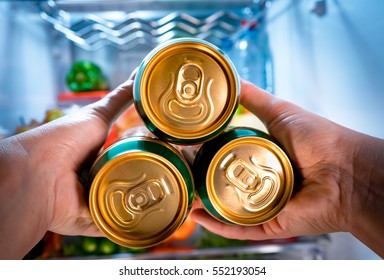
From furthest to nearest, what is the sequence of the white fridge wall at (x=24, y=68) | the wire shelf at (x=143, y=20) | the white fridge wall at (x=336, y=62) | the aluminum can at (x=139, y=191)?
the wire shelf at (x=143, y=20)
the white fridge wall at (x=24, y=68)
the white fridge wall at (x=336, y=62)
the aluminum can at (x=139, y=191)

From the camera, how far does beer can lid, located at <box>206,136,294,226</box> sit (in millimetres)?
603

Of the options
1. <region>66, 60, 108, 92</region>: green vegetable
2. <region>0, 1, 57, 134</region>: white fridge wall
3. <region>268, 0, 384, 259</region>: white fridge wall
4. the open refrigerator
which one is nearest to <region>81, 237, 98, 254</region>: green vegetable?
the open refrigerator

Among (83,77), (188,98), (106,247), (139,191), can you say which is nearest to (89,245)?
(106,247)

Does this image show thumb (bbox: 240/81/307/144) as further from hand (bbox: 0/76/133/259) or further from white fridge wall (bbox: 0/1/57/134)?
white fridge wall (bbox: 0/1/57/134)

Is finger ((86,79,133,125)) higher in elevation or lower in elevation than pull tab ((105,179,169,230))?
higher

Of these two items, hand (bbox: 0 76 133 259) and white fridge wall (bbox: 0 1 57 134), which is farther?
white fridge wall (bbox: 0 1 57 134)

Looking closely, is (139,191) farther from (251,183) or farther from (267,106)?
(267,106)

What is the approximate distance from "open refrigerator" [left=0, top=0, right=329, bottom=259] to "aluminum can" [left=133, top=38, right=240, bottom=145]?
54 centimetres

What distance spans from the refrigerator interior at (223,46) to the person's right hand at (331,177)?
29 centimetres

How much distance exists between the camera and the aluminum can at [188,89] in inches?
22.3

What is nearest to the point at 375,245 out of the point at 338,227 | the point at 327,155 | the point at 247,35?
the point at 338,227

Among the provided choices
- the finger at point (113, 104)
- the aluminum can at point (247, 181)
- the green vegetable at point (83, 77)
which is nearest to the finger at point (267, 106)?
the aluminum can at point (247, 181)

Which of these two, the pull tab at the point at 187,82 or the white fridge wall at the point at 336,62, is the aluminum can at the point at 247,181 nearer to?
the pull tab at the point at 187,82

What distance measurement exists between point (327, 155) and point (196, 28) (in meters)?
1.07
